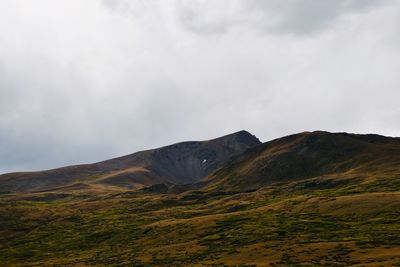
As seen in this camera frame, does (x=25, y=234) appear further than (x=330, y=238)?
Yes

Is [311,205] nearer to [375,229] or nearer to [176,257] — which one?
[375,229]

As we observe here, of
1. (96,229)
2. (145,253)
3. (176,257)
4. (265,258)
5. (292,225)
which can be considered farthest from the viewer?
(96,229)

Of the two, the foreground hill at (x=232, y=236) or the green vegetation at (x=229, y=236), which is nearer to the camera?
the foreground hill at (x=232, y=236)

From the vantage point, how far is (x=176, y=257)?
3974 inches

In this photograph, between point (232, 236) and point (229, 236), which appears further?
point (229, 236)

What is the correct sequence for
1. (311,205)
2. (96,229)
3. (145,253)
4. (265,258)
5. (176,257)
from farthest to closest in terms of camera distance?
(96,229) → (311,205) → (145,253) → (176,257) → (265,258)

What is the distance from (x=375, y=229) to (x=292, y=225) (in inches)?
970

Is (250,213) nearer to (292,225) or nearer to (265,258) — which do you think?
(292,225)

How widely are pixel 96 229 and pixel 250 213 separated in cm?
5713

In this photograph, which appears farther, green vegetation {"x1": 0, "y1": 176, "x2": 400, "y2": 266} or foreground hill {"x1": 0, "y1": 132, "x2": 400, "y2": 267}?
green vegetation {"x1": 0, "y1": 176, "x2": 400, "y2": 266}

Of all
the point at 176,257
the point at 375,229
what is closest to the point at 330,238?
the point at 375,229

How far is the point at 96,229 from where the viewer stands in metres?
170

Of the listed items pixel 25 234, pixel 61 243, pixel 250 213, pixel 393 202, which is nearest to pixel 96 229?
pixel 61 243

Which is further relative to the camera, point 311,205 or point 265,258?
point 311,205
